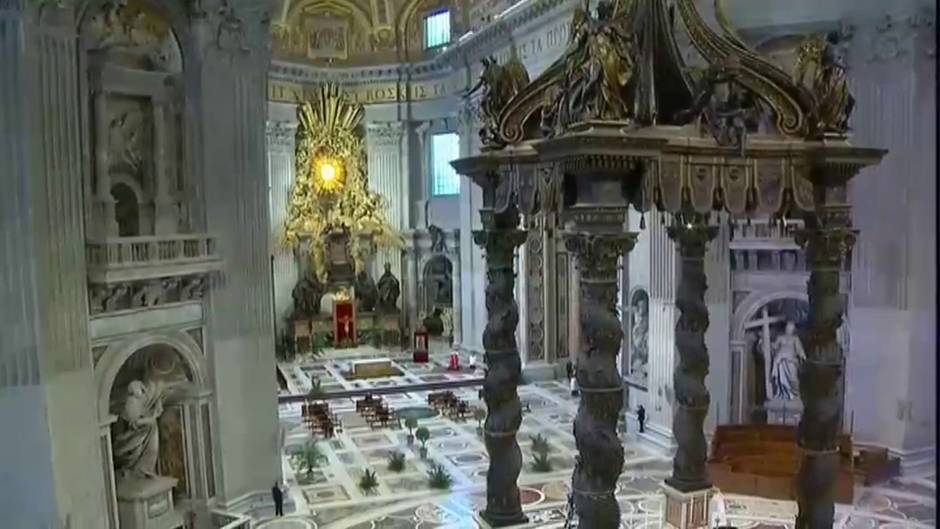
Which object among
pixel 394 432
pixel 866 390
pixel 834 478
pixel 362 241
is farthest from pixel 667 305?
pixel 362 241

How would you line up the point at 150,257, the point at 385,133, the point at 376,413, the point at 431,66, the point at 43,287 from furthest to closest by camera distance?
the point at 385,133 < the point at 431,66 < the point at 376,413 < the point at 150,257 < the point at 43,287

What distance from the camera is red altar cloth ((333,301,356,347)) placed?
26.2m

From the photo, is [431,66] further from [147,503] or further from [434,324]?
[147,503]

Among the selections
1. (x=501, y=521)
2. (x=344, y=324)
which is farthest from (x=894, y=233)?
(x=344, y=324)

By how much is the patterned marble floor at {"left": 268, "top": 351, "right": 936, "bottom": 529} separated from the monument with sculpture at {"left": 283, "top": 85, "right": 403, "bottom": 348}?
26.9 ft

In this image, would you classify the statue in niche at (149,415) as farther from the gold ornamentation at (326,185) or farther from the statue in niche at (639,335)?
the gold ornamentation at (326,185)

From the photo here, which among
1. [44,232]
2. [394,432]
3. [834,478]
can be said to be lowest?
[394,432]

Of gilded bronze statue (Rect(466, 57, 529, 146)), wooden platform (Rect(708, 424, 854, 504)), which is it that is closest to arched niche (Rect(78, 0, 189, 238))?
gilded bronze statue (Rect(466, 57, 529, 146))

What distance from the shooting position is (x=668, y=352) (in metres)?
15.1

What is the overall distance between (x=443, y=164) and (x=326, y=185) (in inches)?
150

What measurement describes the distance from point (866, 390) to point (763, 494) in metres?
3.31

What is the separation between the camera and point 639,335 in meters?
16.8

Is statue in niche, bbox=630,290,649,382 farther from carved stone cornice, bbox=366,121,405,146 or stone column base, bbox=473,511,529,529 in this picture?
carved stone cornice, bbox=366,121,405,146

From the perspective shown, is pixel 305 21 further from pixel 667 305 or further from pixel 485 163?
pixel 485 163
